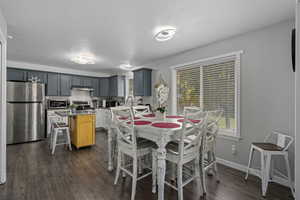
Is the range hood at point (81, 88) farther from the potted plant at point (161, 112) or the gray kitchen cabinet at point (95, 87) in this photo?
the potted plant at point (161, 112)

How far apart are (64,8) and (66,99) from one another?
425 centimetres

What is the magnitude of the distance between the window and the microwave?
4.17 metres

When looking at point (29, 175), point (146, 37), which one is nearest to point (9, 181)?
point (29, 175)

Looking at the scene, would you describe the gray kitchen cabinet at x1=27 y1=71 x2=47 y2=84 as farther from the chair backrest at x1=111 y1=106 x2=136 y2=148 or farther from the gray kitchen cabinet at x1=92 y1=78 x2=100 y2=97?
the chair backrest at x1=111 y1=106 x2=136 y2=148

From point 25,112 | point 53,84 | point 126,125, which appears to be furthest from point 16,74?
point 126,125

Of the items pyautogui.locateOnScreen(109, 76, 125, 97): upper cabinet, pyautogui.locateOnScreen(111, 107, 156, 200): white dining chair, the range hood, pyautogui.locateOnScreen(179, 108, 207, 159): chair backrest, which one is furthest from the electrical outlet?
the range hood

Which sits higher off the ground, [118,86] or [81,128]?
[118,86]

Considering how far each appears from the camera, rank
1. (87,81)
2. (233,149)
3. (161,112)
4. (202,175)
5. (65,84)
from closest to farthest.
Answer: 1. (202,175)
2. (161,112)
3. (233,149)
4. (65,84)
5. (87,81)

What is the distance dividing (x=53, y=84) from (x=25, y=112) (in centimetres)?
125

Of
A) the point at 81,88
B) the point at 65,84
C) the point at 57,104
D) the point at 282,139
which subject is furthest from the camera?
the point at 81,88

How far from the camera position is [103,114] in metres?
5.71

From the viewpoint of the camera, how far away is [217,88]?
2.86 meters

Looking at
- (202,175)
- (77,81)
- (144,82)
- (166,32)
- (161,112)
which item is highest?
(166,32)

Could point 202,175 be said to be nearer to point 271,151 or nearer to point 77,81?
point 271,151
